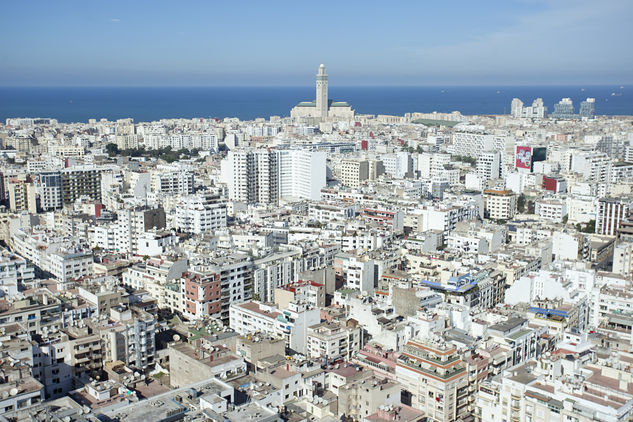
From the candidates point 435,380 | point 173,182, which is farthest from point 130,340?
point 173,182

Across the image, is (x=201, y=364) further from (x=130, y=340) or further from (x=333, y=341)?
(x=333, y=341)

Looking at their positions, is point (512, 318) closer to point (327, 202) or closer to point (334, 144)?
point (327, 202)

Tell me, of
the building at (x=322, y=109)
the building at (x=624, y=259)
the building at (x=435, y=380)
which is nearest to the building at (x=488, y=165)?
the building at (x=624, y=259)

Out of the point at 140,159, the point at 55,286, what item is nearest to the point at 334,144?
the point at 140,159

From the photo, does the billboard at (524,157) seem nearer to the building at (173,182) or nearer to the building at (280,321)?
the building at (173,182)

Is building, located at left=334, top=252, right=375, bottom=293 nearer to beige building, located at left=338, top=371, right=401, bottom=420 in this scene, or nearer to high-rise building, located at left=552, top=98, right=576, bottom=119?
beige building, located at left=338, top=371, right=401, bottom=420

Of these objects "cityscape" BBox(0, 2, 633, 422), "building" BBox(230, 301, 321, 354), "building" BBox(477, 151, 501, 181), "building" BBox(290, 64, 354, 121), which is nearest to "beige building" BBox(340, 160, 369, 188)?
"cityscape" BBox(0, 2, 633, 422)
